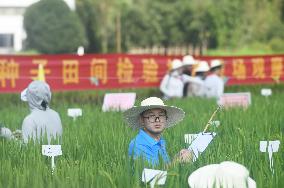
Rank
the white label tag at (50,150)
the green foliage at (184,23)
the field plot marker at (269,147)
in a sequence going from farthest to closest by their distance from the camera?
the green foliage at (184,23)
the white label tag at (50,150)
the field plot marker at (269,147)

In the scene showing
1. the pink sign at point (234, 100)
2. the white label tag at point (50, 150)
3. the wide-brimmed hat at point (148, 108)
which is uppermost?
the wide-brimmed hat at point (148, 108)

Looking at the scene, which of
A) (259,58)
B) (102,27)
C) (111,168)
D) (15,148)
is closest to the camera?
(111,168)

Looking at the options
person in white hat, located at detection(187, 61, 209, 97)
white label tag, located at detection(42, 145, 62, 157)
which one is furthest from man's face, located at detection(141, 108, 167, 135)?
person in white hat, located at detection(187, 61, 209, 97)

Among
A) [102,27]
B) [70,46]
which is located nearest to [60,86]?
[70,46]

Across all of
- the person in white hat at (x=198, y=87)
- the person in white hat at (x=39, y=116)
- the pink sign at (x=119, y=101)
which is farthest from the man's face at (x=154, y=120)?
the person in white hat at (x=198, y=87)

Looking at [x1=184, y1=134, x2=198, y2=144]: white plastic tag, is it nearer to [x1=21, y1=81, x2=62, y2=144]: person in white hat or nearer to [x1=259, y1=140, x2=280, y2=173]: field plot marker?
[x1=259, y1=140, x2=280, y2=173]: field plot marker

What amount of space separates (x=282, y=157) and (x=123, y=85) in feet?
36.0

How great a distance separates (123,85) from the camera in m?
15.5

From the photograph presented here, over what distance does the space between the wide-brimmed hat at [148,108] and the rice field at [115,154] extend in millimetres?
197

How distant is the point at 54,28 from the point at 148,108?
35.0m

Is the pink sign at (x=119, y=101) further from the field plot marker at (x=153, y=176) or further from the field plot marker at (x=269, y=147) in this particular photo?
the field plot marker at (x=153, y=176)

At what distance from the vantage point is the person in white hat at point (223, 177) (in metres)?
3.12

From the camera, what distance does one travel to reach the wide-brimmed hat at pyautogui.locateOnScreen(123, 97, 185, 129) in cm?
466

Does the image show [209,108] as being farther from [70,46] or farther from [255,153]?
[70,46]
